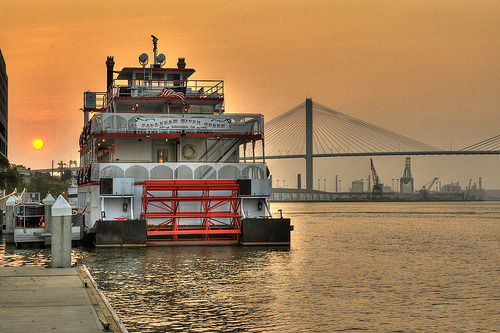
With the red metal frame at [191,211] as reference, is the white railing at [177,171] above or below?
above

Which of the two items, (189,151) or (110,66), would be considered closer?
(189,151)

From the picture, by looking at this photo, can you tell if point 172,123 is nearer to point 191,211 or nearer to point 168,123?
point 168,123

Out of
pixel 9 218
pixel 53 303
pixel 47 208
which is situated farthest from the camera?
pixel 9 218

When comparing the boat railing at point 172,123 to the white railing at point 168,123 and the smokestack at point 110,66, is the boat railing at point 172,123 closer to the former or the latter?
the white railing at point 168,123

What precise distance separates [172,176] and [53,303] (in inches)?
891

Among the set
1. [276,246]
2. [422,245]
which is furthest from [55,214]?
[422,245]

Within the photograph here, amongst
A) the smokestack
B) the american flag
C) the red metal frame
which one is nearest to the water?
the red metal frame

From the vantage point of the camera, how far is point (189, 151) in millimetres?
37656

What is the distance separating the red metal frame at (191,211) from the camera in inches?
1331

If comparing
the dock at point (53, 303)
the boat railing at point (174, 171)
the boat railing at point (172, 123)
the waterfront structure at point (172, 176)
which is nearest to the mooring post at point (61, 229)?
the dock at point (53, 303)

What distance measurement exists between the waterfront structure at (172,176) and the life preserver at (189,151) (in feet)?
0.18

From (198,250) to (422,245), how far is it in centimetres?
1695

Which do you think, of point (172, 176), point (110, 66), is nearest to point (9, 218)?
point (172, 176)

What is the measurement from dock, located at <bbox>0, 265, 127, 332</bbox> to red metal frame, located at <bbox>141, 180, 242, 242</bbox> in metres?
15.3
